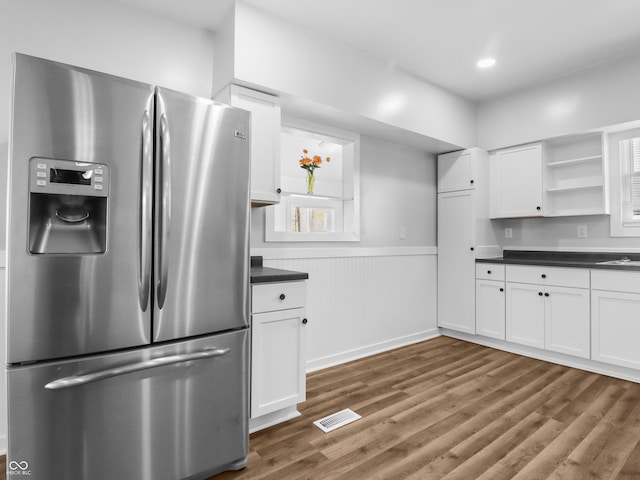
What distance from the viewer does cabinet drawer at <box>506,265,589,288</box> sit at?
Result: 2957mm

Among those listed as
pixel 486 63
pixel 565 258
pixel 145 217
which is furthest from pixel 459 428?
pixel 486 63

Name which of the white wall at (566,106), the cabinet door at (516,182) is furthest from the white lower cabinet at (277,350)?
the white wall at (566,106)

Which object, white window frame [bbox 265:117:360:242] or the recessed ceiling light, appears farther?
the recessed ceiling light

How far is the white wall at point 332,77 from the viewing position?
90.1 inches

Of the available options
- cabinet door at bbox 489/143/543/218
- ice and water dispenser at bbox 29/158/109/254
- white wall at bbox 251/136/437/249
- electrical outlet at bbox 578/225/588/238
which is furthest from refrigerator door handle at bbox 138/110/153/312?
electrical outlet at bbox 578/225/588/238

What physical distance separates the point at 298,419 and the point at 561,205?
10.5 feet

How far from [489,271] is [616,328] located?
108cm

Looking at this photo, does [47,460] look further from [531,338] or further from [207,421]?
[531,338]

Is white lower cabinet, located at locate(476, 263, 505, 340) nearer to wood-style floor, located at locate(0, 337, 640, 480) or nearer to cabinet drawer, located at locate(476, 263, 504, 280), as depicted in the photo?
cabinet drawer, located at locate(476, 263, 504, 280)

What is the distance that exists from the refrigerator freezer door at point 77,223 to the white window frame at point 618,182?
3805mm

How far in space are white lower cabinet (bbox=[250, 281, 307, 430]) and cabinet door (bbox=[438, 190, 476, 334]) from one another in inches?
90.7

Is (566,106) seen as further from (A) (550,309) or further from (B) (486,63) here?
(A) (550,309)

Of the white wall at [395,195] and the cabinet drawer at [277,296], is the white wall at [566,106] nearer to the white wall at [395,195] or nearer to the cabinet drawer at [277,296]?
the white wall at [395,195]

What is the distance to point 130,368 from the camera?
1408 mm
